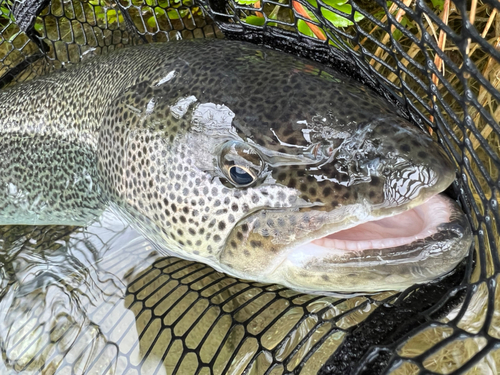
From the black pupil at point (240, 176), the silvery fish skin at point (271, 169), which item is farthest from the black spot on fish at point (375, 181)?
the black pupil at point (240, 176)

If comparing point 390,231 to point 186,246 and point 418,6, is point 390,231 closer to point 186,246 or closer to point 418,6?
point 418,6

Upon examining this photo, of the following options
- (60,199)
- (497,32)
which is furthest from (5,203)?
(497,32)

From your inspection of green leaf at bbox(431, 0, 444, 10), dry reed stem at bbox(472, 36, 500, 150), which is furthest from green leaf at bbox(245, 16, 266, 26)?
dry reed stem at bbox(472, 36, 500, 150)

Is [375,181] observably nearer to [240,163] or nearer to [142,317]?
[240,163]

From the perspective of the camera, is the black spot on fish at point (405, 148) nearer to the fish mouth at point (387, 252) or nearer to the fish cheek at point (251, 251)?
the fish mouth at point (387, 252)

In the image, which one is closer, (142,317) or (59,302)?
(142,317)

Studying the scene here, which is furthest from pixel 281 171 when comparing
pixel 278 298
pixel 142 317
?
pixel 142 317

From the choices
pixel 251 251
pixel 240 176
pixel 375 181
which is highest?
pixel 375 181
